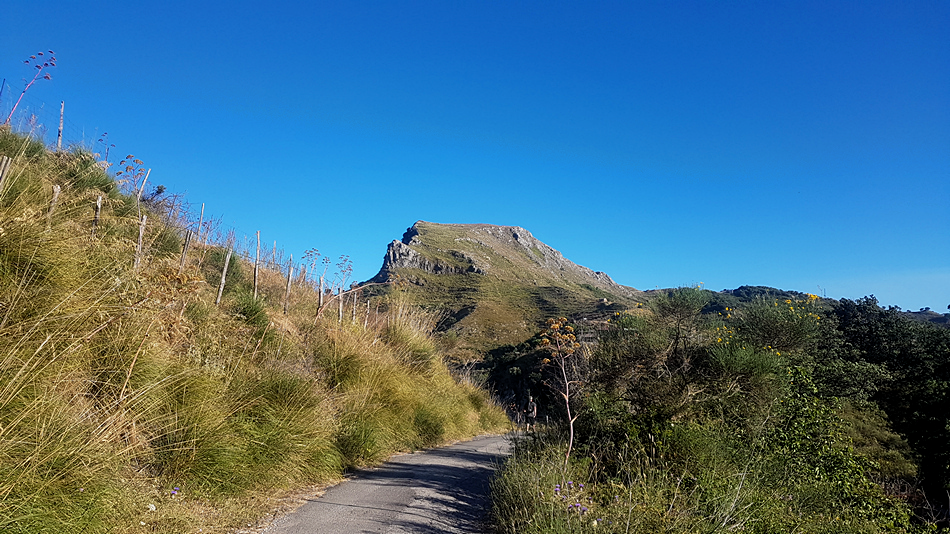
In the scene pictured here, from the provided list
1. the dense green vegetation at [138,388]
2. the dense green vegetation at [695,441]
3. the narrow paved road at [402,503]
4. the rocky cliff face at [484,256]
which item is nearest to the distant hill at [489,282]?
the rocky cliff face at [484,256]

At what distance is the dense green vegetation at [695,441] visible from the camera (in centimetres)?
477

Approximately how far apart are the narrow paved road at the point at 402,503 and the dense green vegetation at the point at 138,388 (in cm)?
46

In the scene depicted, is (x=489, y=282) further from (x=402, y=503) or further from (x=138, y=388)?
(x=138, y=388)

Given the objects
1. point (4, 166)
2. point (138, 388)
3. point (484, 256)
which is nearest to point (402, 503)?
point (138, 388)

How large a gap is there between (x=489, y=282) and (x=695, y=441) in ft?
276

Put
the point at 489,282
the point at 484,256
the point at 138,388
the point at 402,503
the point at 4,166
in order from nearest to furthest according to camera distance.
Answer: the point at 138,388 → the point at 4,166 → the point at 402,503 → the point at 489,282 → the point at 484,256

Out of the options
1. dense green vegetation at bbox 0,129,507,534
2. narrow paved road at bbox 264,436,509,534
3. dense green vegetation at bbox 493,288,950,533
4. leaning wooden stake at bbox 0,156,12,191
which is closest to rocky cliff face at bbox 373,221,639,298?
dense green vegetation at bbox 0,129,507,534

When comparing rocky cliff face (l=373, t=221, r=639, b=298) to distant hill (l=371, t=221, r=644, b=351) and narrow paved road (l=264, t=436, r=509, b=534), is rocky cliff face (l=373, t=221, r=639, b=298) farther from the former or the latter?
narrow paved road (l=264, t=436, r=509, b=534)

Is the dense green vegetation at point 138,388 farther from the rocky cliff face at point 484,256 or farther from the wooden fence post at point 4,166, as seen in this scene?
the rocky cliff face at point 484,256

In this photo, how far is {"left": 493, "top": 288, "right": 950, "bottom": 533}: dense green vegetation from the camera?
477 cm

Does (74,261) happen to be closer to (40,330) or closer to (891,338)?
(40,330)

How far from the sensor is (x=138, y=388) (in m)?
4.78

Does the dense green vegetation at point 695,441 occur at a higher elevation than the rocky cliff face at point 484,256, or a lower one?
lower

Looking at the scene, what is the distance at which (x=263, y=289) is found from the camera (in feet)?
45.3
